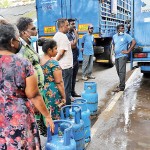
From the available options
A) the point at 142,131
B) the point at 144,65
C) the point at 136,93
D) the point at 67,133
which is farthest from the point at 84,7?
the point at 67,133

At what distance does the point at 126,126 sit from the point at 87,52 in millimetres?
3979

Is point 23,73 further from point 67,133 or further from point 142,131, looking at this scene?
point 142,131

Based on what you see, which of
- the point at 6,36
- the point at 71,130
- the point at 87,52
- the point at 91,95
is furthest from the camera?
the point at 87,52

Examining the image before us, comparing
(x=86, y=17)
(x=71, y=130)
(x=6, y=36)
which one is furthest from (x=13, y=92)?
(x=86, y=17)

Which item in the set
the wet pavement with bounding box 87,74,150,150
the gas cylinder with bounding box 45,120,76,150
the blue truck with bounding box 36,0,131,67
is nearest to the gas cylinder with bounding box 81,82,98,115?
the wet pavement with bounding box 87,74,150,150

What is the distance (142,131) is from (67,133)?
81.2 inches

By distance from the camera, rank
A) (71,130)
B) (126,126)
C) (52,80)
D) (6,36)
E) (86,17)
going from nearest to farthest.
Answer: (6,36) → (71,130) → (52,80) → (126,126) → (86,17)

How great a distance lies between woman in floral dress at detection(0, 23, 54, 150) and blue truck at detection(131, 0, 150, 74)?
4640 mm

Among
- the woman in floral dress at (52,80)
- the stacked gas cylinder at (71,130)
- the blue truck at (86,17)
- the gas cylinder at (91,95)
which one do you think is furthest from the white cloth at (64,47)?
the blue truck at (86,17)

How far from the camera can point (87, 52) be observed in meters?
7.63

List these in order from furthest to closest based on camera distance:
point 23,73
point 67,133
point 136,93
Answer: point 136,93 < point 67,133 < point 23,73

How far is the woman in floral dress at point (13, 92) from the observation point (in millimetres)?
1800

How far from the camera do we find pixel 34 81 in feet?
6.16

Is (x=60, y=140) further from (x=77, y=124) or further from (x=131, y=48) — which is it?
(x=131, y=48)
